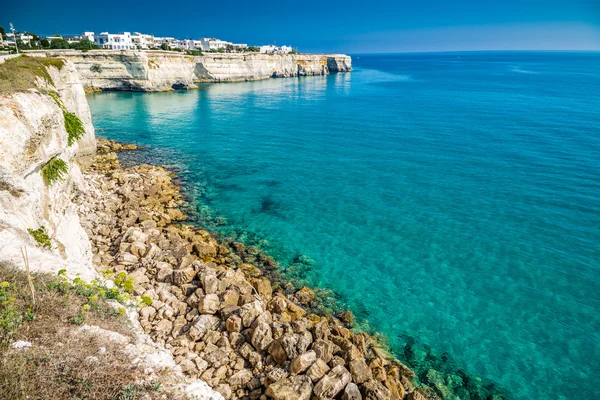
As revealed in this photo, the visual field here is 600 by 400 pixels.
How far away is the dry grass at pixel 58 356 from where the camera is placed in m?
7.79

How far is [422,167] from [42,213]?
31.9 m

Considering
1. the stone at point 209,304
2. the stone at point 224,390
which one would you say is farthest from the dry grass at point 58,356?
the stone at point 209,304

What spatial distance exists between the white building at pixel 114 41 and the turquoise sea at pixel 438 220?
10664 cm

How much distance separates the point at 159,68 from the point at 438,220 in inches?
3583

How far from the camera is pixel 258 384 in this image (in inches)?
476

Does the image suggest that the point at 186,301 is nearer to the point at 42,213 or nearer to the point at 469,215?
the point at 42,213

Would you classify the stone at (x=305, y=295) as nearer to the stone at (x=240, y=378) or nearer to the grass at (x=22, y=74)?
the stone at (x=240, y=378)

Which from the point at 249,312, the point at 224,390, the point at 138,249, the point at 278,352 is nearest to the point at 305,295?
the point at 249,312

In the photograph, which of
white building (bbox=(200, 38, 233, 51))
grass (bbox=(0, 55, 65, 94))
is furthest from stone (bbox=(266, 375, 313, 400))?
white building (bbox=(200, 38, 233, 51))

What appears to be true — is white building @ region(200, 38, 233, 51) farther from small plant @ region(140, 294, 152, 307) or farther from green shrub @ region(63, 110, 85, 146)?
small plant @ region(140, 294, 152, 307)

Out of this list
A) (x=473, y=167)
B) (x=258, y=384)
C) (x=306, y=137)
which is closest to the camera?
(x=258, y=384)

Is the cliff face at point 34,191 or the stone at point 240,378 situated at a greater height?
the cliff face at point 34,191

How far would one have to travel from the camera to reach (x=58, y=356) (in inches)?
339

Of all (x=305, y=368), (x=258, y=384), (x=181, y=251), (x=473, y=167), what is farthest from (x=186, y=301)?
(x=473, y=167)
